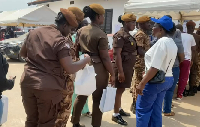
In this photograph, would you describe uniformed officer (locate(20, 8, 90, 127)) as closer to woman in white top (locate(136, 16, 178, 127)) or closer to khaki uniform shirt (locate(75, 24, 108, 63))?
khaki uniform shirt (locate(75, 24, 108, 63))

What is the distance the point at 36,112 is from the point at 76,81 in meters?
0.64

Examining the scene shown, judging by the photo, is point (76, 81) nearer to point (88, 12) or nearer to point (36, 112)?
point (36, 112)

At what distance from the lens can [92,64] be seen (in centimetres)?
296

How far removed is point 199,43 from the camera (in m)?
5.77

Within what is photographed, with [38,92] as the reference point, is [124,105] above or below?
below

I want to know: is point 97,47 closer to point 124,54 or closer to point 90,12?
point 90,12

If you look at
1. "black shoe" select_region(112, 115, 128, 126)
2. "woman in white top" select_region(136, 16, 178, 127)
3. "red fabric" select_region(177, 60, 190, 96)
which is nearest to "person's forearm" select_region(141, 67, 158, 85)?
"woman in white top" select_region(136, 16, 178, 127)

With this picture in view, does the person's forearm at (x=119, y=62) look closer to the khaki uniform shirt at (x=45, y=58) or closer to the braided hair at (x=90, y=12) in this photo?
the braided hair at (x=90, y=12)

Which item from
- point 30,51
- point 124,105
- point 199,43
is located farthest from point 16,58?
point 30,51

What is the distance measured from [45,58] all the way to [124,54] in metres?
1.89

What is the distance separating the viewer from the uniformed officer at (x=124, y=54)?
3.49 meters

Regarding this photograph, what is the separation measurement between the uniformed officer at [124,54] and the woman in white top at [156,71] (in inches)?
28.8

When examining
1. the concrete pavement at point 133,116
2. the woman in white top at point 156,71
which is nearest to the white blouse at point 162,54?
the woman in white top at point 156,71

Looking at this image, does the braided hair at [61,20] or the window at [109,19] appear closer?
the braided hair at [61,20]
